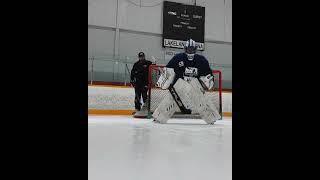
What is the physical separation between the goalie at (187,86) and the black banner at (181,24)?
4963 millimetres

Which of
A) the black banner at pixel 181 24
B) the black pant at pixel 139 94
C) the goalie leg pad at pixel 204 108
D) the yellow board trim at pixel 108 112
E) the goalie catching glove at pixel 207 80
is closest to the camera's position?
the goalie leg pad at pixel 204 108

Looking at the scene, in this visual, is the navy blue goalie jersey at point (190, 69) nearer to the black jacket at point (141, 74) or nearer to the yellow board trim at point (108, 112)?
the black jacket at point (141, 74)

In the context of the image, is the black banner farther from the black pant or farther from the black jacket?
the black pant

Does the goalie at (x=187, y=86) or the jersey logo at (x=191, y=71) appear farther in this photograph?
the jersey logo at (x=191, y=71)

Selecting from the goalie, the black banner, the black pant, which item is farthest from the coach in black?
the black banner

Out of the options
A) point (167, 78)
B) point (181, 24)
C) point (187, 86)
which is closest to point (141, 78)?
point (167, 78)

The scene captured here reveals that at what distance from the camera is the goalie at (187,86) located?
3.87 metres

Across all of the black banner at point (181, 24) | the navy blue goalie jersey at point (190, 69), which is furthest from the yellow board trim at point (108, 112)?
the black banner at point (181, 24)

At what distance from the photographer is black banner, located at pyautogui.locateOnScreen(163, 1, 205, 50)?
9.01m
